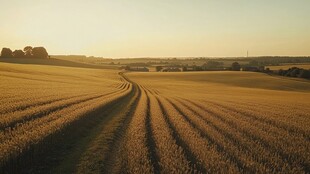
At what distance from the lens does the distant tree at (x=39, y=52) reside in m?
141

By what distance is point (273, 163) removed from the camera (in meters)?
9.26

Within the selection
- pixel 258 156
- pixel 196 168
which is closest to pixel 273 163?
pixel 258 156

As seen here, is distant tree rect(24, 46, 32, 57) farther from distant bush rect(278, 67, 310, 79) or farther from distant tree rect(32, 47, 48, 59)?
distant bush rect(278, 67, 310, 79)

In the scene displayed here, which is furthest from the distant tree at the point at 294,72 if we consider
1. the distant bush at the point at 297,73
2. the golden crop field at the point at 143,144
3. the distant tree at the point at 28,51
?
the distant tree at the point at 28,51

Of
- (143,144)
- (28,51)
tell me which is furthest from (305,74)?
(28,51)

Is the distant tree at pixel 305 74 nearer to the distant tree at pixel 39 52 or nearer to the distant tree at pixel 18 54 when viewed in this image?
the distant tree at pixel 39 52

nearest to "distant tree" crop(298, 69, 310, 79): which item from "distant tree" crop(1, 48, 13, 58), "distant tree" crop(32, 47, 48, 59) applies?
"distant tree" crop(32, 47, 48, 59)

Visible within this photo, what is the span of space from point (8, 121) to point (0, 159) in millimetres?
4632

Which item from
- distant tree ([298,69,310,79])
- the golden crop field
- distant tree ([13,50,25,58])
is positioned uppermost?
distant tree ([13,50,25,58])

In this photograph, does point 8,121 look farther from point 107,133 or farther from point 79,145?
point 107,133

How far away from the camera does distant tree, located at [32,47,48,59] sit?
462ft

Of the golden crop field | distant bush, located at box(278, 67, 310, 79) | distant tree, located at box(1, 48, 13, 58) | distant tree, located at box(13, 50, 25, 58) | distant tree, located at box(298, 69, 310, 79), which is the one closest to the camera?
the golden crop field

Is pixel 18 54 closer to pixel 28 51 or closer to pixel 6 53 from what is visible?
pixel 6 53

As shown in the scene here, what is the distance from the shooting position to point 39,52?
465 feet
